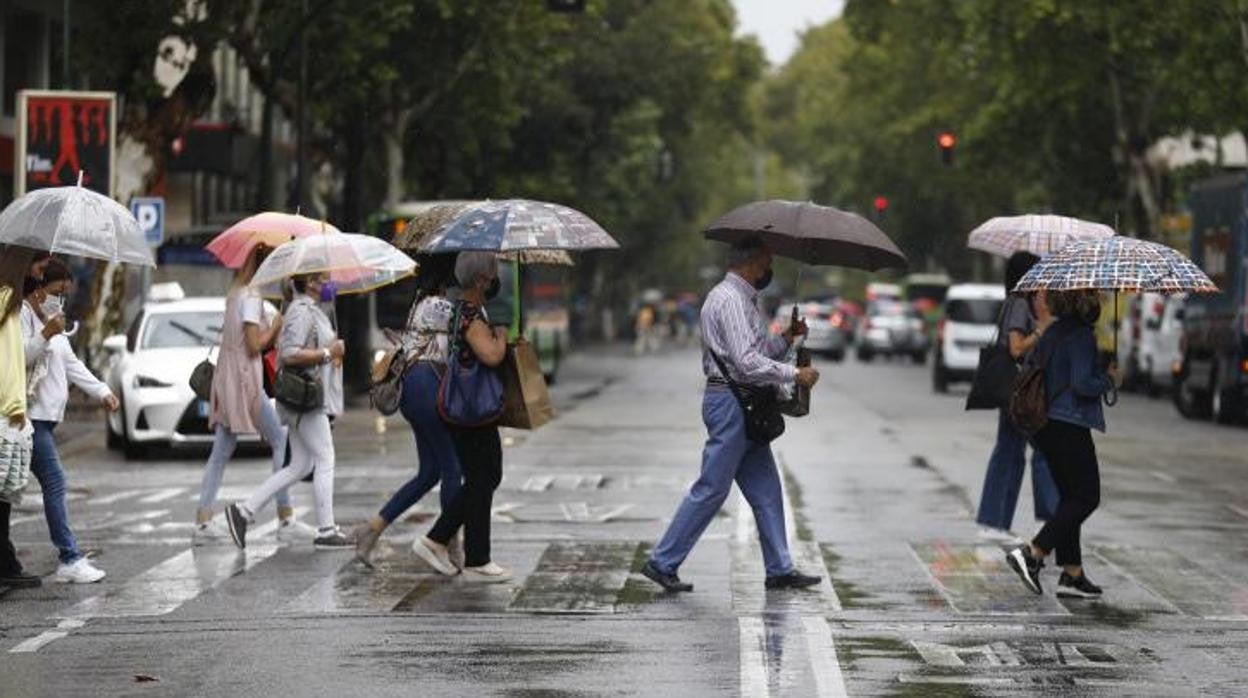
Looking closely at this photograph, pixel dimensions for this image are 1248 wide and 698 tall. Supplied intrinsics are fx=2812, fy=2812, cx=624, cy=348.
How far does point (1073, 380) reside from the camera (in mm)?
13812

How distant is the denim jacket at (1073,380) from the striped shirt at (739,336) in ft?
4.52

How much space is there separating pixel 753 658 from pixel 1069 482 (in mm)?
3335

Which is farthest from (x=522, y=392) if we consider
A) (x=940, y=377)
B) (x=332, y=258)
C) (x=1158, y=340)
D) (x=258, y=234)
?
(x=940, y=377)

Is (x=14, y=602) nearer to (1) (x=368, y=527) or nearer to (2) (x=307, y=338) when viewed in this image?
(1) (x=368, y=527)

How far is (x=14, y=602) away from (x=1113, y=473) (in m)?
12.9

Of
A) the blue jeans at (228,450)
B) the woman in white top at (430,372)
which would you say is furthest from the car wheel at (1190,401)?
the woman in white top at (430,372)

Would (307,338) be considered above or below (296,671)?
above

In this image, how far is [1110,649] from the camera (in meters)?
11.5

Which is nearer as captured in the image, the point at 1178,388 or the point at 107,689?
the point at 107,689

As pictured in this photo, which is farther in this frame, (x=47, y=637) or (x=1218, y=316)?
(x=1218, y=316)

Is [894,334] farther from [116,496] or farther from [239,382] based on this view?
[239,382]

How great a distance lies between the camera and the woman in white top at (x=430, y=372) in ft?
46.1

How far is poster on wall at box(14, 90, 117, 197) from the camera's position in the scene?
1202 inches

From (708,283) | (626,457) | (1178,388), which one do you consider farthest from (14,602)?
(708,283)
